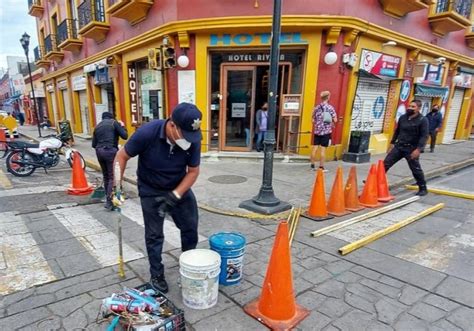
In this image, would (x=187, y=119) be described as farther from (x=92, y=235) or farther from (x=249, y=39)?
(x=249, y=39)

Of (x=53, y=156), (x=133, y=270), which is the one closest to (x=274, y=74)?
(x=133, y=270)

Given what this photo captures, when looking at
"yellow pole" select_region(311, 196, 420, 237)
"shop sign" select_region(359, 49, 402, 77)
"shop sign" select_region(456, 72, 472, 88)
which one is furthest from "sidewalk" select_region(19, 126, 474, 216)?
"shop sign" select_region(456, 72, 472, 88)

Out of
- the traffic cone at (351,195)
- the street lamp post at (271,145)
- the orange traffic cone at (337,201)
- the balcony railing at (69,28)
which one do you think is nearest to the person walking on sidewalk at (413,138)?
the traffic cone at (351,195)

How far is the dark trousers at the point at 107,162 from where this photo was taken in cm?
510

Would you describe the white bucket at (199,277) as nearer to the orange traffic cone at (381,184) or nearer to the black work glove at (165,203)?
the black work glove at (165,203)

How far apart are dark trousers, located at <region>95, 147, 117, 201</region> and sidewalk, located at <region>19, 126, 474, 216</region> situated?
63.8 inches

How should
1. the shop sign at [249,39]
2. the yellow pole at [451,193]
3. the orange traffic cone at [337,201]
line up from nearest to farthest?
the orange traffic cone at [337,201] → the yellow pole at [451,193] → the shop sign at [249,39]

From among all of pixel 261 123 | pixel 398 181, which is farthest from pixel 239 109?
pixel 398 181

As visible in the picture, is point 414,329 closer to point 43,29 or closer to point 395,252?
point 395,252

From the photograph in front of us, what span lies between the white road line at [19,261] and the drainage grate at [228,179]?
3822 millimetres

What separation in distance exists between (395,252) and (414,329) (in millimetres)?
1495

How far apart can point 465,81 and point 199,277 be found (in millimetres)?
18255

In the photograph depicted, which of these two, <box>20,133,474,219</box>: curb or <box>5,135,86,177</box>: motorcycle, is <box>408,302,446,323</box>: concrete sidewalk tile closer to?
<box>20,133,474,219</box>: curb

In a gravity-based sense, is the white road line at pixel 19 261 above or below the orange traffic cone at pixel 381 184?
below
